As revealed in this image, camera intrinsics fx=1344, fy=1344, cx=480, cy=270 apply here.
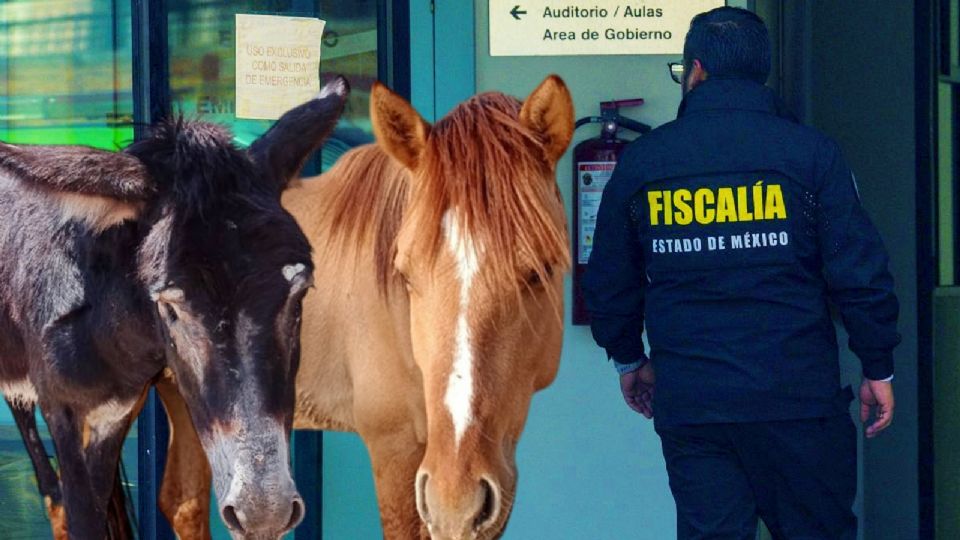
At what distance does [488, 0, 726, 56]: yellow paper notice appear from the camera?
3.93 meters

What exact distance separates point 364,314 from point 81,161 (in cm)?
78

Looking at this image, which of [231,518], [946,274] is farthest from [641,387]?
[946,274]

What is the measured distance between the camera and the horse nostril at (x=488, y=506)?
7.88ft

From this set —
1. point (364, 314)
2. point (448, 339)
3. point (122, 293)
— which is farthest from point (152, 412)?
point (448, 339)

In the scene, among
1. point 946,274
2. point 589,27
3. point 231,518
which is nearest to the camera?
point 231,518

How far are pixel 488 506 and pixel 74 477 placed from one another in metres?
0.83

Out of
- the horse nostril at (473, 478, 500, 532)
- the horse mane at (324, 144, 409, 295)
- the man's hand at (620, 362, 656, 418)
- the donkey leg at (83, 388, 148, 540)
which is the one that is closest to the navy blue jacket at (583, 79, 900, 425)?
the man's hand at (620, 362, 656, 418)

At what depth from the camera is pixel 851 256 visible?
2.83 m

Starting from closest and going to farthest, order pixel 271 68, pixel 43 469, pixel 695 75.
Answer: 1. pixel 43 469
2. pixel 695 75
3. pixel 271 68

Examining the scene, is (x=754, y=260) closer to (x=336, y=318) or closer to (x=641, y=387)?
(x=641, y=387)

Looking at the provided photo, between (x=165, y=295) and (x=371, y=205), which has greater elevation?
(x=371, y=205)

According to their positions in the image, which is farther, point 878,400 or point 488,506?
point 878,400

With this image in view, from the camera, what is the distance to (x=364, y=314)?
3.03 m

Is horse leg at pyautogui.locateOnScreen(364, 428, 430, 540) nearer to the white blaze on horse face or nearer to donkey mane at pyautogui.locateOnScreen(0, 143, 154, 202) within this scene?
the white blaze on horse face
